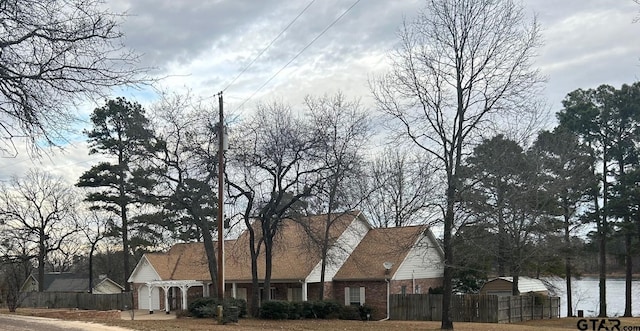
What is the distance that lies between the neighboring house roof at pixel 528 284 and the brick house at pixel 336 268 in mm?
4454

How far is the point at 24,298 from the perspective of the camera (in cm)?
4772

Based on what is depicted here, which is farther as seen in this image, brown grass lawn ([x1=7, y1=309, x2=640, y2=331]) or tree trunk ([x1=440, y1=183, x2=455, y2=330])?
tree trunk ([x1=440, y1=183, x2=455, y2=330])

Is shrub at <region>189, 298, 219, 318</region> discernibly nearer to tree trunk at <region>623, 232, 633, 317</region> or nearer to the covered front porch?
the covered front porch

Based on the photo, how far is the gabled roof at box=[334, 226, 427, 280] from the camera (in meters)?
35.5

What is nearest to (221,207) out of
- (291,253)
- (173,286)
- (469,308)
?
(291,253)

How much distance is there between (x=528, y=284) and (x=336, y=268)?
13.3 metres

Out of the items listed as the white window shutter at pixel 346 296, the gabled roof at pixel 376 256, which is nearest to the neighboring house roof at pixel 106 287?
the gabled roof at pixel 376 256

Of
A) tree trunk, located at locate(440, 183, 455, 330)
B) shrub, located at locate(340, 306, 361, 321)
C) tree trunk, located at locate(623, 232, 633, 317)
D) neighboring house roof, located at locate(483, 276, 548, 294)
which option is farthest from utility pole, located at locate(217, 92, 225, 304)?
tree trunk, located at locate(623, 232, 633, 317)

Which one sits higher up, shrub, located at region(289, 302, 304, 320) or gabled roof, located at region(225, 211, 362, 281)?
gabled roof, located at region(225, 211, 362, 281)

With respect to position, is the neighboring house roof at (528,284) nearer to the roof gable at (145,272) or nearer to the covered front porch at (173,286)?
the covered front porch at (173,286)

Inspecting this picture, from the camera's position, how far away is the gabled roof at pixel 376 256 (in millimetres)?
35469

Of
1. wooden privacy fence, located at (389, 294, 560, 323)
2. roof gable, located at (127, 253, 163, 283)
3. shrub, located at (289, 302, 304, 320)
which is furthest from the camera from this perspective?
roof gable, located at (127, 253, 163, 283)

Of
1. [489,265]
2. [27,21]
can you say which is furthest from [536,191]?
[27,21]

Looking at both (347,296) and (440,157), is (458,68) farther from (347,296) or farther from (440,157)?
(347,296)
